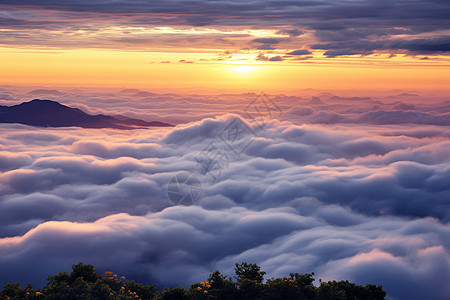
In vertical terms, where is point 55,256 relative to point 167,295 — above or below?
above

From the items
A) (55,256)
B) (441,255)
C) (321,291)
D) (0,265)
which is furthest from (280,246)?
(321,291)

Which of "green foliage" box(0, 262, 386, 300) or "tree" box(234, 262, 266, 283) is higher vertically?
"tree" box(234, 262, 266, 283)

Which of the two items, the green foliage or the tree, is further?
the tree

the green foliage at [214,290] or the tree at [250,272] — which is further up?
the tree at [250,272]

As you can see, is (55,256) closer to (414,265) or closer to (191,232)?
(191,232)

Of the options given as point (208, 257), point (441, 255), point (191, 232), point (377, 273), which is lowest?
point (377, 273)

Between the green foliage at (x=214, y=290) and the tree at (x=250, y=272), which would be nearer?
the green foliage at (x=214, y=290)

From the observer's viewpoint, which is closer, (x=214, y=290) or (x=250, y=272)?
(x=214, y=290)

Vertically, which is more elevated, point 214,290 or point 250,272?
point 250,272
